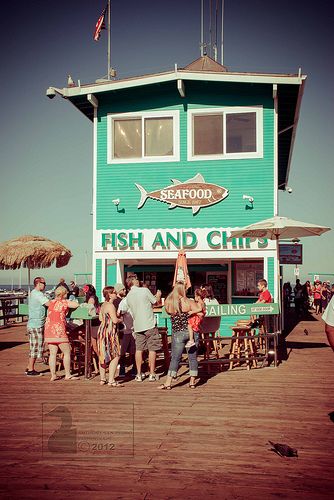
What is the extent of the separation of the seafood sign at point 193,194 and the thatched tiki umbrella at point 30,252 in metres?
4.45

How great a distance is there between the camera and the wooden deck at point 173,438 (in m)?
4.49

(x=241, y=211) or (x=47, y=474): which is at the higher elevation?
(x=241, y=211)

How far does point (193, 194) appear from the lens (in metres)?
14.5

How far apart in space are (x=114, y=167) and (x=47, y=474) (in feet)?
35.9

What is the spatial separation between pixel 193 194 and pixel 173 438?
30.4 feet

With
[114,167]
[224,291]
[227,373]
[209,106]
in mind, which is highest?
[209,106]

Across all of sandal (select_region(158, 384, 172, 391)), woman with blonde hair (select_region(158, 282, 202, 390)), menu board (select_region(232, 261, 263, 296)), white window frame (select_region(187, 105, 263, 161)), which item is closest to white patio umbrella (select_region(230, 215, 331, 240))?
white window frame (select_region(187, 105, 263, 161))

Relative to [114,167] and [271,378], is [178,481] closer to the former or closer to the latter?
[271,378]

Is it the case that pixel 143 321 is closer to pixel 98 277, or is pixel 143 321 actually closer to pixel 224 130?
pixel 98 277

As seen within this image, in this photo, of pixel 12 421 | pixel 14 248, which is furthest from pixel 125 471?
pixel 14 248

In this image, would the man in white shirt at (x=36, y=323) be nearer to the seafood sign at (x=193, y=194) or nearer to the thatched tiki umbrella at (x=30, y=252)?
the seafood sign at (x=193, y=194)

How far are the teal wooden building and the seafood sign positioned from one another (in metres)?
0.03

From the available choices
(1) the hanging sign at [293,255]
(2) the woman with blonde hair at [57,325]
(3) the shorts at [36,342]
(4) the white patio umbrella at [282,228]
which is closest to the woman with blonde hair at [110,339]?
(2) the woman with blonde hair at [57,325]

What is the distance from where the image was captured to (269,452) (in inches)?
212
